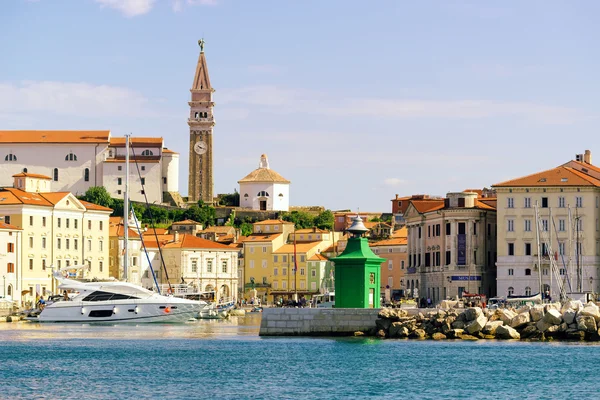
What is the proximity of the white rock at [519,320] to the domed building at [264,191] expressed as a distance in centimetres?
10406

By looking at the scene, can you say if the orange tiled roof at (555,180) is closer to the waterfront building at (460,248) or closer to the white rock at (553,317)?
the waterfront building at (460,248)

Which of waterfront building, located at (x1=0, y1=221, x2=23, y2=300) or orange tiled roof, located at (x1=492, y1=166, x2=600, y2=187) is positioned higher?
orange tiled roof, located at (x1=492, y1=166, x2=600, y2=187)

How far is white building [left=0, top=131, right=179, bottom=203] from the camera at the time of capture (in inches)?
6467

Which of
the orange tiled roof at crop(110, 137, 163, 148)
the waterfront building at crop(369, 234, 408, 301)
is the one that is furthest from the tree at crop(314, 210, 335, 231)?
the waterfront building at crop(369, 234, 408, 301)

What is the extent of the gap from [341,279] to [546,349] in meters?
8.56

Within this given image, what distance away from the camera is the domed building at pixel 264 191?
16725 cm

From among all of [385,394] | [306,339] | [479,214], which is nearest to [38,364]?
[306,339]

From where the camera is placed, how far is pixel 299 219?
165m

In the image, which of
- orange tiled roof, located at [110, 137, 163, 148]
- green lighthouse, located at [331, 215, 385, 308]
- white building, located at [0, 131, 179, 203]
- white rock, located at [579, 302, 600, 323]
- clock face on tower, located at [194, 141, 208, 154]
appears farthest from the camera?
clock face on tower, located at [194, 141, 208, 154]

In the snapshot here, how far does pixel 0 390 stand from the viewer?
45719mm

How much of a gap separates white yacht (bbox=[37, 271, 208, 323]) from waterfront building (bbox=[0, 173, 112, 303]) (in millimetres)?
20296

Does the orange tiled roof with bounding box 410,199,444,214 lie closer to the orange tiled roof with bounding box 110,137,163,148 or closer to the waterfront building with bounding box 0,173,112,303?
the waterfront building with bounding box 0,173,112,303

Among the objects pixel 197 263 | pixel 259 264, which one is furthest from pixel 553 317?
pixel 259 264

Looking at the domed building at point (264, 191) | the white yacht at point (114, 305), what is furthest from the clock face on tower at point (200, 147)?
the white yacht at point (114, 305)
